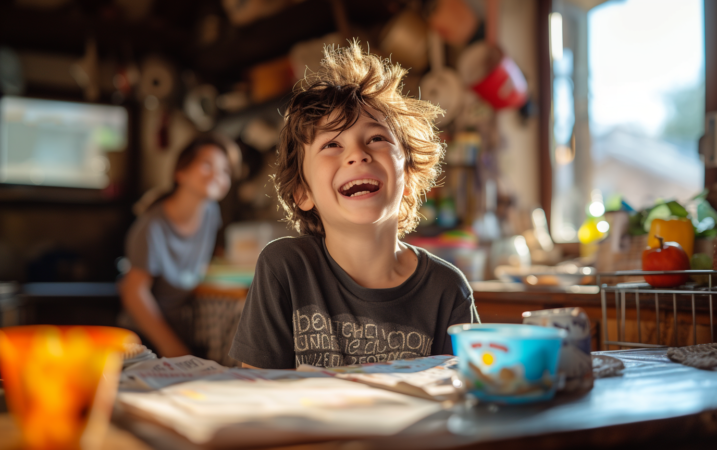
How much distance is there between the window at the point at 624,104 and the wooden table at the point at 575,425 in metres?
1.72

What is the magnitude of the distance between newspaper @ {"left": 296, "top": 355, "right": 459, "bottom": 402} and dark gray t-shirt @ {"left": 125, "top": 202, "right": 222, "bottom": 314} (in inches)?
80.8

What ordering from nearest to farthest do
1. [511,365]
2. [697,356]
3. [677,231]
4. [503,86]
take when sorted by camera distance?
[511,365]
[697,356]
[677,231]
[503,86]

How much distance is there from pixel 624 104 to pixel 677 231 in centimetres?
120

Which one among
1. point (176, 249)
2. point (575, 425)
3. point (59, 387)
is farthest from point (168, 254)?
point (575, 425)

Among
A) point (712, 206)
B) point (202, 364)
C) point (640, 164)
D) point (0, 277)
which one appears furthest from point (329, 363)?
point (0, 277)

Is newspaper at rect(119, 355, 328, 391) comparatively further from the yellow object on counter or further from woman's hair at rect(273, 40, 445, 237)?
the yellow object on counter

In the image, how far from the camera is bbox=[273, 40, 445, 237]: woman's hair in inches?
46.1

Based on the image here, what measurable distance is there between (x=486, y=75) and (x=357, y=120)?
4.67ft

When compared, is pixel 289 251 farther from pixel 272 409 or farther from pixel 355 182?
pixel 272 409

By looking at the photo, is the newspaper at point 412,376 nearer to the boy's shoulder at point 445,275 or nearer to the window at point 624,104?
the boy's shoulder at point 445,275

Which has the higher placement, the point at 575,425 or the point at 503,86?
the point at 503,86

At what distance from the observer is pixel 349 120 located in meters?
1.13

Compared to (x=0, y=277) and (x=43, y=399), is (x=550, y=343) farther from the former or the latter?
(x=0, y=277)

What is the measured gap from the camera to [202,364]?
0.67 m
